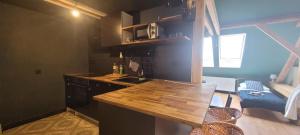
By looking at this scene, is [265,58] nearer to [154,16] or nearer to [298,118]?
[298,118]

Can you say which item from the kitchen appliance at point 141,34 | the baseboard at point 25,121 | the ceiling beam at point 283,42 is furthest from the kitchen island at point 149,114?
the ceiling beam at point 283,42

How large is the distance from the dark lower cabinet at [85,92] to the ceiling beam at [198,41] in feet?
3.67

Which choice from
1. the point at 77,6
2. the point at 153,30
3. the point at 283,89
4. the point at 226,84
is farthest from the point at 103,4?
the point at 226,84

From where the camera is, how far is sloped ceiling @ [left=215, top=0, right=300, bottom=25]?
8.89 ft

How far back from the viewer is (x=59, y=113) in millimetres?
2939

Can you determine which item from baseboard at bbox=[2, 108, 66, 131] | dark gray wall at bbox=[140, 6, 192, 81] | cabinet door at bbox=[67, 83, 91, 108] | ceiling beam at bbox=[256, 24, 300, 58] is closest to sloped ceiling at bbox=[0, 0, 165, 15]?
dark gray wall at bbox=[140, 6, 192, 81]

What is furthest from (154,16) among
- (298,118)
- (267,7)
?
Result: (298,118)

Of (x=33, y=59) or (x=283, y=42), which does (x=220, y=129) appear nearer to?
(x=33, y=59)

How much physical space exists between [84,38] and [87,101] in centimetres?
167

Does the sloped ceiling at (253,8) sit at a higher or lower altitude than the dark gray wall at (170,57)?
higher

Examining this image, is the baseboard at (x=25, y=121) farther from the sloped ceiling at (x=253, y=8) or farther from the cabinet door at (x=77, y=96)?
the sloped ceiling at (x=253, y=8)

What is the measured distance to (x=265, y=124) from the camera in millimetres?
2695

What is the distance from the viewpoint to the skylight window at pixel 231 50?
4.70 metres

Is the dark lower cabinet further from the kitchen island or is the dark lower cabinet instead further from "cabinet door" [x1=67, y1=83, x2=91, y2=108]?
the kitchen island
